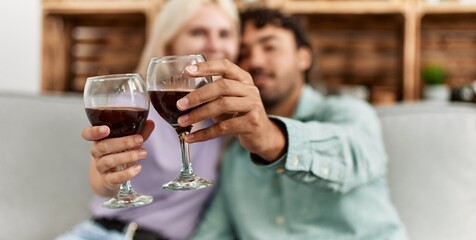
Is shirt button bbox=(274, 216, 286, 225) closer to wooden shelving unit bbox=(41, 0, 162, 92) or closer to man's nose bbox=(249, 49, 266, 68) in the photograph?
man's nose bbox=(249, 49, 266, 68)

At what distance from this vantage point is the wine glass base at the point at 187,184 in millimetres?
853

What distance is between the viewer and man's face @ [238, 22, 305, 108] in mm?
1717

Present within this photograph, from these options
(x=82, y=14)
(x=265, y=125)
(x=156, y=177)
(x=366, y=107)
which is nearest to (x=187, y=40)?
(x=156, y=177)

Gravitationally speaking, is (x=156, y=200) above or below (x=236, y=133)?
below

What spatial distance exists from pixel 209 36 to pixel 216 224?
58 centimetres

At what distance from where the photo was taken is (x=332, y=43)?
2.92 metres

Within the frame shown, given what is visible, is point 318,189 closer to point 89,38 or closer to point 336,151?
point 336,151

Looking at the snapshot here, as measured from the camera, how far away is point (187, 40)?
67.3 inches

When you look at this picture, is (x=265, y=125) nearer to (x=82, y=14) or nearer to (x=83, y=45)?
(x=82, y=14)

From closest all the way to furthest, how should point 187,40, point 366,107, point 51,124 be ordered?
point 366,107, point 187,40, point 51,124

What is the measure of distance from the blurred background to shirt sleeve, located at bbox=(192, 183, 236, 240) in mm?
1134

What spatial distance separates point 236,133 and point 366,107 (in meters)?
0.68

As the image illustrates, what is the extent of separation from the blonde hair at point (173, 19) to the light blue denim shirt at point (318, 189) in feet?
1.33

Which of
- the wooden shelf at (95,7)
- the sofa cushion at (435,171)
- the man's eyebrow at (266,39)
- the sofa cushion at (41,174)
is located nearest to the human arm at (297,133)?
the sofa cushion at (435,171)
